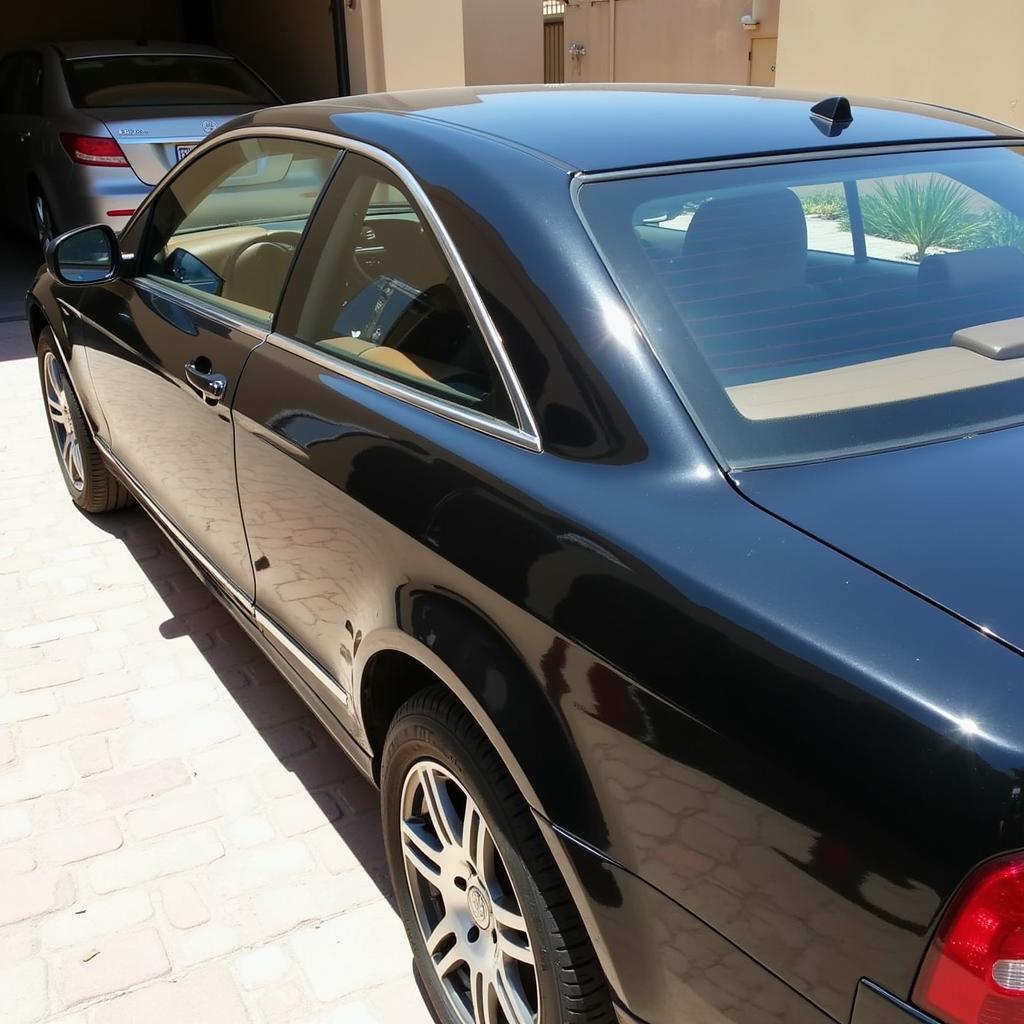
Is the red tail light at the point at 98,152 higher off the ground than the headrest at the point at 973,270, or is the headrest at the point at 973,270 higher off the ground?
the headrest at the point at 973,270

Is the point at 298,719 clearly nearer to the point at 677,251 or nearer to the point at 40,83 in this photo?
the point at 677,251

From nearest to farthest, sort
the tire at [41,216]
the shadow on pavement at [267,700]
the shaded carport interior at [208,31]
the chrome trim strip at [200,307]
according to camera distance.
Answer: the chrome trim strip at [200,307] → the shadow on pavement at [267,700] → the tire at [41,216] → the shaded carport interior at [208,31]

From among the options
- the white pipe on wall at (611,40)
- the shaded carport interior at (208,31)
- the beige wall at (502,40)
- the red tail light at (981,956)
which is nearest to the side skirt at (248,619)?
the red tail light at (981,956)

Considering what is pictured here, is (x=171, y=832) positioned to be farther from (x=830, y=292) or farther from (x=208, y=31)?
(x=208, y=31)

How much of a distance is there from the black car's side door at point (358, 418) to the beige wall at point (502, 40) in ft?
41.5

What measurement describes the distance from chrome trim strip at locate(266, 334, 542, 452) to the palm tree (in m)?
1.00

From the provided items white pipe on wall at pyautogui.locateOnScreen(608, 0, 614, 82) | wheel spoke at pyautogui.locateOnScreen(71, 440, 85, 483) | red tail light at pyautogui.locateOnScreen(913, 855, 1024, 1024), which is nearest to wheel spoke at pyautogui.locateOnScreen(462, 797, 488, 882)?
red tail light at pyautogui.locateOnScreen(913, 855, 1024, 1024)

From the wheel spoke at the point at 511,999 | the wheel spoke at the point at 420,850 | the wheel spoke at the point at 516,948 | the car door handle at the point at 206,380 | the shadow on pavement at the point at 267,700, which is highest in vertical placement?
the car door handle at the point at 206,380

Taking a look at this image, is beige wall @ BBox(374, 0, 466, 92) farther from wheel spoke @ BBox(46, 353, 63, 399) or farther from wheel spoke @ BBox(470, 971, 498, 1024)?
wheel spoke @ BBox(470, 971, 498, 1024)

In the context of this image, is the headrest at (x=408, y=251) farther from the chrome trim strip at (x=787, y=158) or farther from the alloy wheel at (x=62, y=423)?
the alloy wheel at (x=62, y=423)

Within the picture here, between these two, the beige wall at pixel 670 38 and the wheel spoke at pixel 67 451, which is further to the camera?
the beige wall at pixel 670 38

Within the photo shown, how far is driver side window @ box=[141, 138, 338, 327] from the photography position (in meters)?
2.80

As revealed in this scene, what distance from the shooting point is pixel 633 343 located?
169cm

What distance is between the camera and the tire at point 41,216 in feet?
27.0
